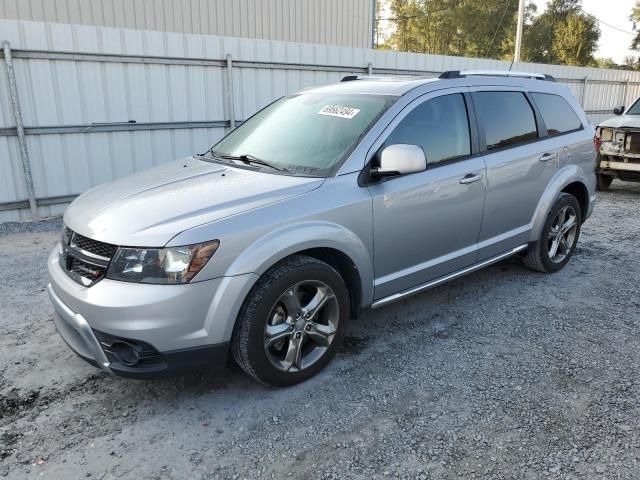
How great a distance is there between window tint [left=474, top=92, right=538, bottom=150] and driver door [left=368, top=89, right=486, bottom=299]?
186 mm

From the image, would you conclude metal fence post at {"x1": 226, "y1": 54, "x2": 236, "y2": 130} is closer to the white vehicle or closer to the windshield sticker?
the windshield sticker

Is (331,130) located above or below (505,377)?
above

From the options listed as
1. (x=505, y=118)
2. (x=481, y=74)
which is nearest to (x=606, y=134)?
(x=505, y=118)

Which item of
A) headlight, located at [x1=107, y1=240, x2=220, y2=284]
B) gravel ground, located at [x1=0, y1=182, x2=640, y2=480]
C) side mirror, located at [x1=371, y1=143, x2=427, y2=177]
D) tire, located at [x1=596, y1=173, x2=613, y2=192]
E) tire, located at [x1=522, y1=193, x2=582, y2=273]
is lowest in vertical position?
tire, located at [x1=596, y1=173, x2=613, y2=192]

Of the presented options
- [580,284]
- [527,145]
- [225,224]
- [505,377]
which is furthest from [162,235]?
[580,284]

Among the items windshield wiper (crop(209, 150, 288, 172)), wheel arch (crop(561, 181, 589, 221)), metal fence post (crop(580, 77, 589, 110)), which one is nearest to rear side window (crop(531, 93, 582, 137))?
wheel arch (crop(561, 181, 589, 221))

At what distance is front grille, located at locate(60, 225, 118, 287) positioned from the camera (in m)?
2.79

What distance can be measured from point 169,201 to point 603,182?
30.0ft

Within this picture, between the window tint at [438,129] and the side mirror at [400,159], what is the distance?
22 centimetres

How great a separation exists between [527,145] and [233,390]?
125 inches

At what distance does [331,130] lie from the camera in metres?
3.67

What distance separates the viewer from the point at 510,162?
4.33 meters

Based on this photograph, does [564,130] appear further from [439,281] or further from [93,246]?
[93,246]

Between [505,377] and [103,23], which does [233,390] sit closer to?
[505,377]
